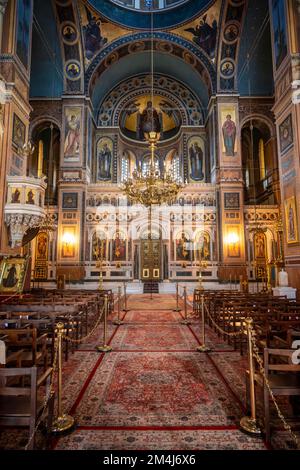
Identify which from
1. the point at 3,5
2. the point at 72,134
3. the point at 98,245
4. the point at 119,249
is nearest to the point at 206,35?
the point at 72,134

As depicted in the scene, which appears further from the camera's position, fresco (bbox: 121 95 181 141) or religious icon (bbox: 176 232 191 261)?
fresco (bbox: 121 95 181 141)

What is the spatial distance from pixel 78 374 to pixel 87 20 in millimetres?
19179

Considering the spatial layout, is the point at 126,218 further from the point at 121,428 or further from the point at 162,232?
the point at 121,428

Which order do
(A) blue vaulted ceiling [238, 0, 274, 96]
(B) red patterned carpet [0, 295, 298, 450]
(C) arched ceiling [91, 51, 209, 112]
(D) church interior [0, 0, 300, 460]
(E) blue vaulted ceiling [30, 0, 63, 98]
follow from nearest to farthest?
(B) red patterned carpet [0, 295, 298, 450]
(D) church interior [0, 0, 300, 460]
(E) blue vaulted ceiling [30, 0, 63, 98]
(A) blue vaulted ceiling [238, 0, 274, 96]
(C) arched ceiling [91, 51, 209, 112]

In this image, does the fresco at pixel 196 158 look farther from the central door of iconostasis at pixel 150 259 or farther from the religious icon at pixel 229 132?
the central door of iconostasis at pixel 150 259

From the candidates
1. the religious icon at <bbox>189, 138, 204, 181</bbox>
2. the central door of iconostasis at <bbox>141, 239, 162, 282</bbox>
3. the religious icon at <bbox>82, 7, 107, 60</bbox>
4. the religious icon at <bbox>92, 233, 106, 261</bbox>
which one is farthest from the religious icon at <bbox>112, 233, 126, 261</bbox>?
the religious icon at <bbox>82, 7, 107, 60</bbox>

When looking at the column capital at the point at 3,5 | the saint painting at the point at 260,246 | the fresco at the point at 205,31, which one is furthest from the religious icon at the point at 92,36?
the saint painting at the point at 260,246

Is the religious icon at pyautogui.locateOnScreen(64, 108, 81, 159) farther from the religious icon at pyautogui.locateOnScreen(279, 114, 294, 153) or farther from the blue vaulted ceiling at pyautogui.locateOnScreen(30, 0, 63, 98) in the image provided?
the religious icon at pyautogui.locateOnScreen(279, 114, 294, 153)

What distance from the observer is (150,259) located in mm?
Answer: 17875

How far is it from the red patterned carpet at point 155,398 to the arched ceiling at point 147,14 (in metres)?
18.5

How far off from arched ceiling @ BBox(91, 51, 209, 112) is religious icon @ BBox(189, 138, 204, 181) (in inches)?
110

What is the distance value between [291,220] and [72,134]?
1401cm

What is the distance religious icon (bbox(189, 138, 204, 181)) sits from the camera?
66.2 ft
